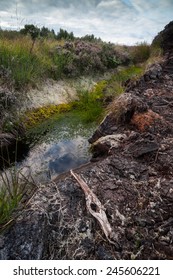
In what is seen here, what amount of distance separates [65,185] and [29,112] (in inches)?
183

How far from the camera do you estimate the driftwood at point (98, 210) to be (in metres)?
3.39

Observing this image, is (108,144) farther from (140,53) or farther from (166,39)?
(140,53)

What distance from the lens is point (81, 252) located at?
3246mm

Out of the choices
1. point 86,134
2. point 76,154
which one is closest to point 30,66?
point 86,134

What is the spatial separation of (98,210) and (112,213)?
164mm

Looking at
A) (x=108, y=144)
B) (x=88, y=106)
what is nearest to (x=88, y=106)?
(x=88, y=106)

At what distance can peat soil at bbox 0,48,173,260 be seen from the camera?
325 cm

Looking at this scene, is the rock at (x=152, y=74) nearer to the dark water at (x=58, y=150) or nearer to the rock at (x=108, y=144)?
the dark water at (x=58, y=150)

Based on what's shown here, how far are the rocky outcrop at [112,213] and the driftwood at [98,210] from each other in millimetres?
47

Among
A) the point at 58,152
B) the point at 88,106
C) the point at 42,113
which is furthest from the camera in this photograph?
the point at 88,106

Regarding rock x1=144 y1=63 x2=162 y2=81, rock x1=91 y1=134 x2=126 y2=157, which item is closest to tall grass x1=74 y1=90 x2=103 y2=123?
rock x1=144 y1=63 x2=162 y2=81

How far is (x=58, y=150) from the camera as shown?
6.71m

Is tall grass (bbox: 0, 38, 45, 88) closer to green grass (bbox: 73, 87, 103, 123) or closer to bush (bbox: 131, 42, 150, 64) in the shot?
green grass (bbox: 73, 87, 103, 123)

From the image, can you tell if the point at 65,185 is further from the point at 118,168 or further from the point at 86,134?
the point at 86,134
